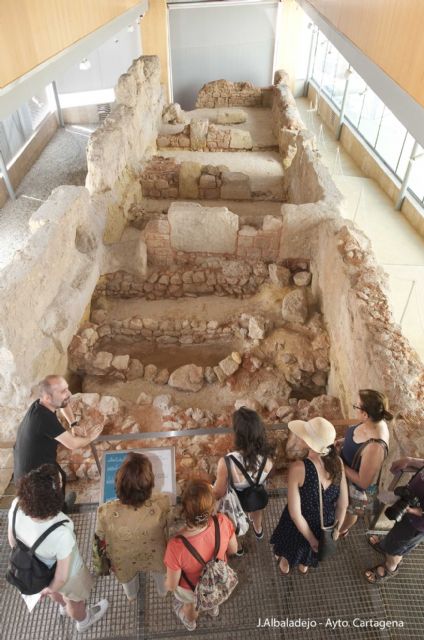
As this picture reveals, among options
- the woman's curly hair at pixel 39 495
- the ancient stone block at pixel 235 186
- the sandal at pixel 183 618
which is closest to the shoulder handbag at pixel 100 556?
the woman's curly hair at pixel 39 495

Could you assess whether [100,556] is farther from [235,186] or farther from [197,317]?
[235,186]

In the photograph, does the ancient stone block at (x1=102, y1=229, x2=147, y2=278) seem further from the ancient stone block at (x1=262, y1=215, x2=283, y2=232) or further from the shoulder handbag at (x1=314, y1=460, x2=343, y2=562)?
the shoulder handbag at (x1=314, y1=460, x2=343, y2=562)

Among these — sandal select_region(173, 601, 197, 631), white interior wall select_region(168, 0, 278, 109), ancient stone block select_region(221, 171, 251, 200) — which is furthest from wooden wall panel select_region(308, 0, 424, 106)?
white interior wall select_region(168, 0, 278, 109)

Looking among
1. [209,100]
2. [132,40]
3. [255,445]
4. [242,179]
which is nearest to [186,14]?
[132,40]

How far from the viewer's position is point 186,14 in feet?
46.3

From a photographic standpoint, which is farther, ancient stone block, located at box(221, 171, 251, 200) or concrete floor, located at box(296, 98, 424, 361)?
ancient stone block, located at box(221, 171, 251, 200)

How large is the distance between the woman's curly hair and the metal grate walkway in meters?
1.09

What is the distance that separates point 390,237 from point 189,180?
4.38 metres

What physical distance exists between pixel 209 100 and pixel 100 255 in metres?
9.84

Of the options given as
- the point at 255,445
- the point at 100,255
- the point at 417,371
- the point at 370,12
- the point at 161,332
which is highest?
the point at 370,12

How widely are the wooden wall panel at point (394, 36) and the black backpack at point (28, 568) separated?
3141 millimetres

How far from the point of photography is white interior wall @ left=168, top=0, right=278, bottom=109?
46.4ft

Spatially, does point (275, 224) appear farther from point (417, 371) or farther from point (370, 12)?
point (417, 371)

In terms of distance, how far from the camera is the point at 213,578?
221cm
